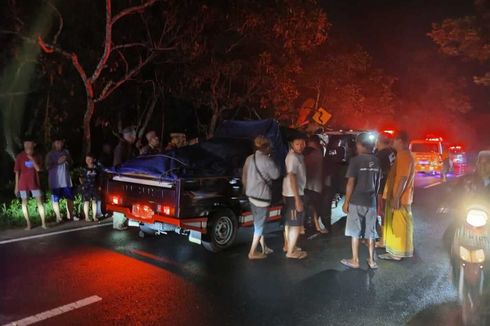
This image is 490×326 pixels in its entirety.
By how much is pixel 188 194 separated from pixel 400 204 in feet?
10.4

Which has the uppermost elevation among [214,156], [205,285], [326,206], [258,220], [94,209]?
[214,156]

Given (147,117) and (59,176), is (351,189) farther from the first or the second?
(147,117)

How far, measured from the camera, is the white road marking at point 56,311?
468 centimetres

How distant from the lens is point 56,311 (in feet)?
16.3

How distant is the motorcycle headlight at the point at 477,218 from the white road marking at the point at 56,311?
13.6ft

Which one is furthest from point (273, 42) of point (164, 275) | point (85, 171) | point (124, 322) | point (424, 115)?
point (424, 115)

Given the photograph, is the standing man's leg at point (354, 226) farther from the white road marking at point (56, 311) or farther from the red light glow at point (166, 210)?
the white road marking at point (56, 311)

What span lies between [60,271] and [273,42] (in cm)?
1163

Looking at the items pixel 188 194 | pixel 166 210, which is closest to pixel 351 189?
pixel 188 194

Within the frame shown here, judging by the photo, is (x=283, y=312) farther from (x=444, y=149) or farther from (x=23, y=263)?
(x=444, y=149)

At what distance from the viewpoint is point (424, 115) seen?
3453cm

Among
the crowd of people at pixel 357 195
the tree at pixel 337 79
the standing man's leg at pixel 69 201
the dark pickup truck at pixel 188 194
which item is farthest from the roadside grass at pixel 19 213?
the tree at pixel 337 79

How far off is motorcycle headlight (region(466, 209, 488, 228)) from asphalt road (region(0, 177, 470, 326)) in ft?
3.64

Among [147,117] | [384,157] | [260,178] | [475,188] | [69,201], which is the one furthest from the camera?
[147,117]
